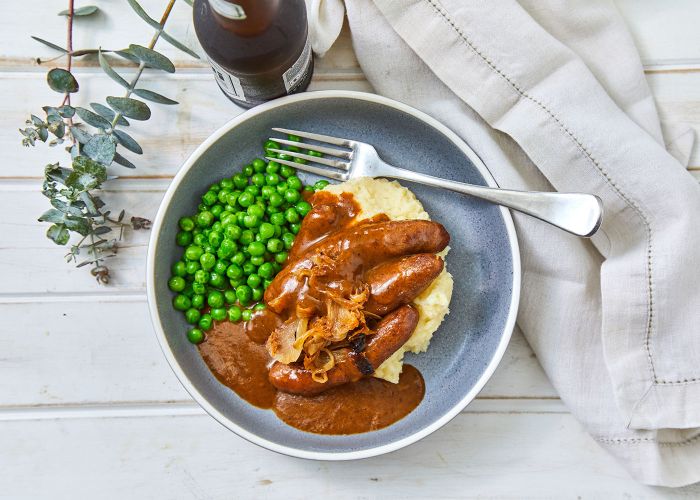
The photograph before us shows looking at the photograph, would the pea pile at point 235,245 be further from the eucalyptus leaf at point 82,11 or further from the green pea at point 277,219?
the eucalyptus leaf at point 82,11

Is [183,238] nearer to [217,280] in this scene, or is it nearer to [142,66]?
[217,280]

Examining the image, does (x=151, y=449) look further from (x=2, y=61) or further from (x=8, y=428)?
(x=2, y=61)

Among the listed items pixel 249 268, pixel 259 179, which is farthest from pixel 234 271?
pixel 259 179

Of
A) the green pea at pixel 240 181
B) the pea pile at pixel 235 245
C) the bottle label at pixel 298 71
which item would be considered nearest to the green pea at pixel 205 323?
the pea pile at pixel 235 245

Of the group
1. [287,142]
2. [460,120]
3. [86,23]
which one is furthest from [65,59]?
[460,120]

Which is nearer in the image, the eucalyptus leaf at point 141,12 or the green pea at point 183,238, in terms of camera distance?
the eucalyptus leaf at point 141,12
